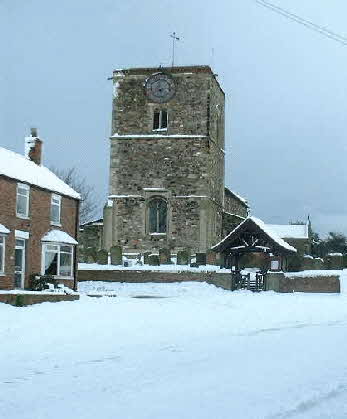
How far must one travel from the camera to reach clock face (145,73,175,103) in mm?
50281

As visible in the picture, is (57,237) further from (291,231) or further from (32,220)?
(291,231)

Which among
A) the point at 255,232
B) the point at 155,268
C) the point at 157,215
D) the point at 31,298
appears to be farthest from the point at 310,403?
the point at 157,215

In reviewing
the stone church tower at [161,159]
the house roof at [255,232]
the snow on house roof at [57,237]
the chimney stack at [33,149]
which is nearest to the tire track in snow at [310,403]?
the snow on house roof at [57,237]

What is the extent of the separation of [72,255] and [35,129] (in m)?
7.19

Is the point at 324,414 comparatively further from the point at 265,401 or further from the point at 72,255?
the point at 72,255

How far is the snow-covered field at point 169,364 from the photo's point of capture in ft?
28.8

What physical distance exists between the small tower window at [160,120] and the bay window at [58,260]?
59.1ft

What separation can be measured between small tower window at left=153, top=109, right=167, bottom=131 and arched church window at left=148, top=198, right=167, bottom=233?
5.06 m

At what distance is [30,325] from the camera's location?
18.9 metres

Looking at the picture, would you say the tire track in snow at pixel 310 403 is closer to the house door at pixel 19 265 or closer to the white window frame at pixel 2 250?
the white window frame at pixel 2 250

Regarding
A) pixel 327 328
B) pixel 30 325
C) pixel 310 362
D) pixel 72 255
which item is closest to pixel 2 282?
pixel 72 255

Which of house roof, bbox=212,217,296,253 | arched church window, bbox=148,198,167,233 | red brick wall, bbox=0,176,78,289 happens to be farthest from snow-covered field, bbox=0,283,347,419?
arched church window, bbox=148,198,167,233

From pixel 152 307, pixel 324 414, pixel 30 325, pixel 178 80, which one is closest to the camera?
pixel 324 414

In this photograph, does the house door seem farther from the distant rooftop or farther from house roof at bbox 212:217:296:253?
the distant rooftop
